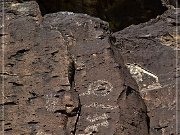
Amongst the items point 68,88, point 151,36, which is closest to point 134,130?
point 68,88

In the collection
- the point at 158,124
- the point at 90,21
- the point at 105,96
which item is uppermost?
the point at 90,21

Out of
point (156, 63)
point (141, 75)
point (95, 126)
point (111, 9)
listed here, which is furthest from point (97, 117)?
point (111, 9)

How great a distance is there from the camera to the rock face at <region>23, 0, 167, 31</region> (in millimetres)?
11297

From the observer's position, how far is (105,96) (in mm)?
7195

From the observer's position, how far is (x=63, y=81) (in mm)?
7250

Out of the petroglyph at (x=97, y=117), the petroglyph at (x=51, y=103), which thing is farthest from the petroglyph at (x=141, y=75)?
the petroglyph at (x=51, y=103)

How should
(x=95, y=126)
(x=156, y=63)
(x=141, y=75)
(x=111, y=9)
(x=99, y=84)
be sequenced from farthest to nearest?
(x=111, y=9)
(x=156, y=63)
(x=141, y=75)
(x=99, y=84)
(x=95, y=126)

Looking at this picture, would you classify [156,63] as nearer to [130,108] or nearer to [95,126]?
[130,108]

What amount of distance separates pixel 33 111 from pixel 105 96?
1.08m

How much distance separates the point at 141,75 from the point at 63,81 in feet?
5.28

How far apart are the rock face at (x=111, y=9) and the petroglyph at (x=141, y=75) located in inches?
123

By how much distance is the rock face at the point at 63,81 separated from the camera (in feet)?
22.7

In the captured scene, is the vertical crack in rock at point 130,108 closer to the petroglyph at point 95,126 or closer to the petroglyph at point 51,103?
the petroglyph at point 95,126

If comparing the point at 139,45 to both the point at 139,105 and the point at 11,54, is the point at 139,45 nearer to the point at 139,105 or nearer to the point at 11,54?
the point at 139,105
